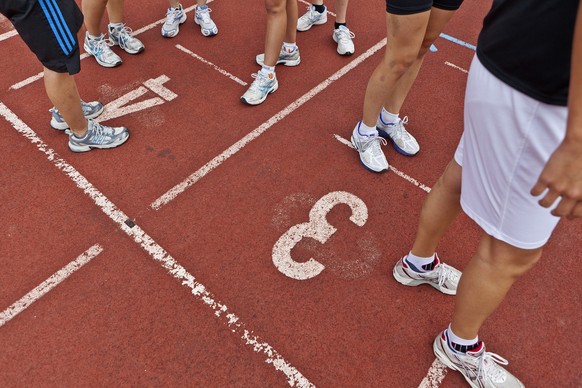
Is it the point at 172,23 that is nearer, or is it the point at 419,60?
the point at 419,60

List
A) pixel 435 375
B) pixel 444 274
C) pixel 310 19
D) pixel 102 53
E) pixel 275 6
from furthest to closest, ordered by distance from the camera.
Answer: pixel 310 19
pixel 102 53
pixel 275 6
pixel 444 274
pixel 435 375

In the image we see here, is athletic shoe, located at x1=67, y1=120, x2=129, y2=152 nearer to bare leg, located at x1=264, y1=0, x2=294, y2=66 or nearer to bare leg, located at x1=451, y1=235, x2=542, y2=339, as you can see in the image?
bare leg, located at x1=264, y1=0, x2=294, y2=66

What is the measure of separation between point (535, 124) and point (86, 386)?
90.7 inches

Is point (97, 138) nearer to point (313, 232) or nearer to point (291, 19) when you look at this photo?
point (313, 232)

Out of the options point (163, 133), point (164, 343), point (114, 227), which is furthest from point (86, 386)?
point (163, 133)

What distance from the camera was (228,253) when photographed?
2779 mm

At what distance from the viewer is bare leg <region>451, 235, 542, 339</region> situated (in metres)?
1.69

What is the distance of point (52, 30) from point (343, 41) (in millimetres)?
2820

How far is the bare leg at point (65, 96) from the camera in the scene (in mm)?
2996

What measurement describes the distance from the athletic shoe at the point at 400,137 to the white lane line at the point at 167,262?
6.35ft

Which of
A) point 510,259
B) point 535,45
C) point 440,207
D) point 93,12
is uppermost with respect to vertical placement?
point 535,45

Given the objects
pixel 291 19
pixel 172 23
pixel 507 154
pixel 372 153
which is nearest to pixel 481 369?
pixel 507 154

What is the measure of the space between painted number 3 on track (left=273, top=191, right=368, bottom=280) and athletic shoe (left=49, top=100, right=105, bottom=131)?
200 cm

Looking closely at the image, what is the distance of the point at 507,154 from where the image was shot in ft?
4.64
